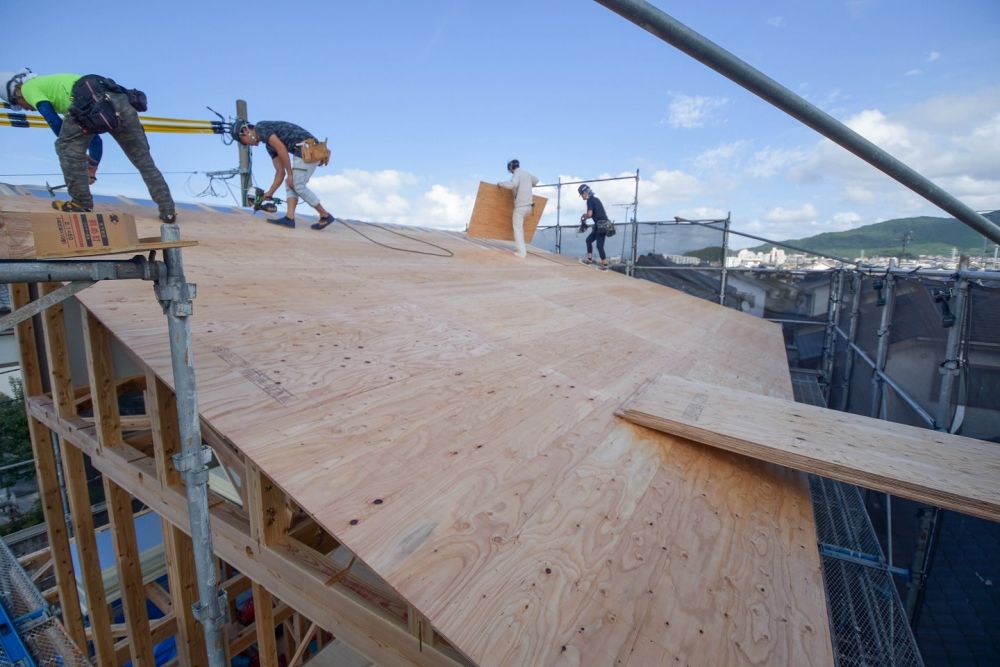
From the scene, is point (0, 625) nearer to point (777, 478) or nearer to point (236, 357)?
point (236, 357)

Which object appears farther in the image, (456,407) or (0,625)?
(0,625)

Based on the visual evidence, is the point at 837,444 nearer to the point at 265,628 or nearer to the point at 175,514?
the point at 265,628

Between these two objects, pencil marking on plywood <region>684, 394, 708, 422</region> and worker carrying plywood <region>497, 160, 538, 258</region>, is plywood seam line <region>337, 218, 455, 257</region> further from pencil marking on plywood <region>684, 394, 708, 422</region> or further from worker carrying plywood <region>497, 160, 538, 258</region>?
pencil marking on plywood <region>684, 394, 708, 422</region>

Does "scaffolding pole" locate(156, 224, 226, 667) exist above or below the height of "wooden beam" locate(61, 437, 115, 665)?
above

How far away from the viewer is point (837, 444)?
77.1 inches

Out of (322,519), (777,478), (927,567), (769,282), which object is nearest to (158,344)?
(322,519)

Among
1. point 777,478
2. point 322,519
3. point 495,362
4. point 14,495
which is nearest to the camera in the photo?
point 322,519

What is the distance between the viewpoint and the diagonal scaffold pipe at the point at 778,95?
76 cm

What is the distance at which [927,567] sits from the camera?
3762 mm

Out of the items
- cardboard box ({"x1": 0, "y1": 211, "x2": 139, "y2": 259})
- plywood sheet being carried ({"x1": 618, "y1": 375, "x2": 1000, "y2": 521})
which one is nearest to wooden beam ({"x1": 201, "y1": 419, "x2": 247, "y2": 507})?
cardboard box ({"x1": 0, "y1": 211, "x2": 139, "y2": 259})

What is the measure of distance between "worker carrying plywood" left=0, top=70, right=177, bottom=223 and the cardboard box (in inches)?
116

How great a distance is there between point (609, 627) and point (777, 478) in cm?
128

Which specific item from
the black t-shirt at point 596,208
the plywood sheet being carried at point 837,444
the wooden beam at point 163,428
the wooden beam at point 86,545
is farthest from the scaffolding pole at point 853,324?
the wooden beam at point 86,545

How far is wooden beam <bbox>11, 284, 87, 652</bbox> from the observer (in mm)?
3994
